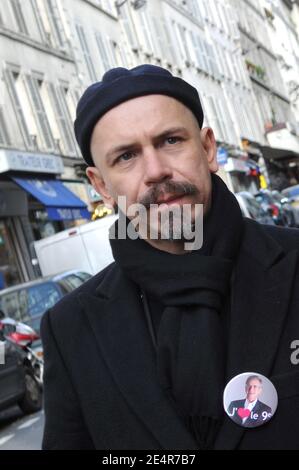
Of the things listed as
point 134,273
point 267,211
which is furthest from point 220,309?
point 267,211

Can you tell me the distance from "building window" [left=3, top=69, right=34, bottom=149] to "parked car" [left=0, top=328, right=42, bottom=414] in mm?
13746

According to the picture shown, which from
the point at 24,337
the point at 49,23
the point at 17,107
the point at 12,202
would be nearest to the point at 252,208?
the point at 12,202

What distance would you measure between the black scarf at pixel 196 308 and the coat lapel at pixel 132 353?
0.13 ft

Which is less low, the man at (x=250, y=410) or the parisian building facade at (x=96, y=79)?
the parisian building facade at (x=96, y=79)

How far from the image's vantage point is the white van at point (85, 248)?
1747cm

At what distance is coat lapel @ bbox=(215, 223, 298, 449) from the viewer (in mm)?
2094

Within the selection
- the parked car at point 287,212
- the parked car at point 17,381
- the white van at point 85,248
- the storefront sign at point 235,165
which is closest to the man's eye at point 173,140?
the parked car at point 17,381

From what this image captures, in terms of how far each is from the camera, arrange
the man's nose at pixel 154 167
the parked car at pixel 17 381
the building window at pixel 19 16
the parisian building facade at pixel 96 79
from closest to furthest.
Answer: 1. the man's nose at pixel 154 167
2. the parked car at pixel 17 381
3. the parisian building facade at pixel 96 79
4. the building window at pixel 19 16

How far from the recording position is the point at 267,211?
25.0m

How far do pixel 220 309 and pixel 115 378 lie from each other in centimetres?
29

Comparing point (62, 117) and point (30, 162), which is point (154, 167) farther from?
point (62, 117)

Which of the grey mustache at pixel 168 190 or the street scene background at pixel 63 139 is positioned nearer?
the grey mustache at pixel 168 190

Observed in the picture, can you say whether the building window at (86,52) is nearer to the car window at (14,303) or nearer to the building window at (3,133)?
the building window at (3,133)

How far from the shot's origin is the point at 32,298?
12719 millimetres
